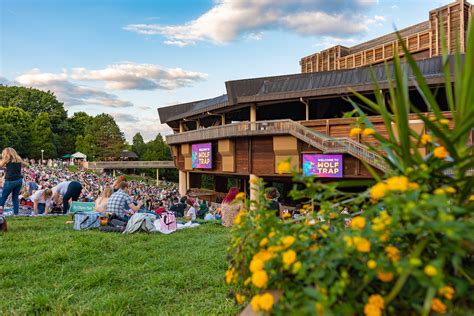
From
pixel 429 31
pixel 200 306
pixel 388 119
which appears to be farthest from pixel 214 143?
pixel 388 119

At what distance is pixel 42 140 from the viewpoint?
5962cm

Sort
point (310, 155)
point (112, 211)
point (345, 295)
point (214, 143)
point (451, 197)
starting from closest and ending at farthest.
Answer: point (345, 295)
point (451, 197)
point (112, 211)
point (310, 155)
point (214, 143)

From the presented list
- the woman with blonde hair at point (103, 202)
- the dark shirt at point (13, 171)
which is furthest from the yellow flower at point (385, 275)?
the dark shirt at point (13, 171)

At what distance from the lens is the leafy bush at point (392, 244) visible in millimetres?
1188

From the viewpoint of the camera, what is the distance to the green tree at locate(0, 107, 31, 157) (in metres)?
51.8

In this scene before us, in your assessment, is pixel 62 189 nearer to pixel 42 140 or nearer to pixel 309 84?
pixel 309 84

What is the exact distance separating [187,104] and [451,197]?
2877cm

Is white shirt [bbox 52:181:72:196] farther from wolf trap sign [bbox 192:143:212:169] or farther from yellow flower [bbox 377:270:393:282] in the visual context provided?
wolf trap sign [bbox 192:143:212:169]

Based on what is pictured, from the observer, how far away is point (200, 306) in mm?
3201

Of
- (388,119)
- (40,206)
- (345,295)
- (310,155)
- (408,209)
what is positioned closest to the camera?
(408,209)

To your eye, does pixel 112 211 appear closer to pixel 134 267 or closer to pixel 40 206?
pixel 134 267

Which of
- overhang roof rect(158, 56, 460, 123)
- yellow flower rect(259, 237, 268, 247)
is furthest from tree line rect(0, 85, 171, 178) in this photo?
yellow flower rect(259, 237, 268, 247)

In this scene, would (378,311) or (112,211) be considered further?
(112,211)

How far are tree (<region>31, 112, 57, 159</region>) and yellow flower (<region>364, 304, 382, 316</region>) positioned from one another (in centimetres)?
6620
